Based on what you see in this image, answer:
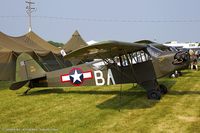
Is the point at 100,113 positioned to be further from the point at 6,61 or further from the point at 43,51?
the point at 43,51

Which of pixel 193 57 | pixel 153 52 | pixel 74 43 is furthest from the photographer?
pixel 74 43

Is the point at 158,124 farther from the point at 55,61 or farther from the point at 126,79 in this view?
the point at 55,61

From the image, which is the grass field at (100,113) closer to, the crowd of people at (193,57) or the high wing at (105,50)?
the crowd of people at (193,57)

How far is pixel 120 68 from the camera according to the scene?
34.7ft

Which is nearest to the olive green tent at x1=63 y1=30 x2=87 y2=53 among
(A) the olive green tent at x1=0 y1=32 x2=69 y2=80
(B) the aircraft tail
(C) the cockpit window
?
(A) the olive green tent at x1=0 y1=32 x2=69 y2=80

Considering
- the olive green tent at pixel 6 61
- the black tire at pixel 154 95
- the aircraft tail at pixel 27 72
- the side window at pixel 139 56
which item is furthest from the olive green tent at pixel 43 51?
the black tire at pixel 154 95

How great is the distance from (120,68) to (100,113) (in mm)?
2966

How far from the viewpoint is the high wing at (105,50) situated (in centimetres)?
800

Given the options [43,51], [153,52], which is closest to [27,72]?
[153,52]

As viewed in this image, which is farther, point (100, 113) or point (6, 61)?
point (6, 61)

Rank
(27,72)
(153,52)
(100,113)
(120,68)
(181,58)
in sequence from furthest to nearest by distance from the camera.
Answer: (27,72) → (120,68) → (153,52) → (181,58) → (100,113)

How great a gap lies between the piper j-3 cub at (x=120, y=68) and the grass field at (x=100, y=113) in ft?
1.99

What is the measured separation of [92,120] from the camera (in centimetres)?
729

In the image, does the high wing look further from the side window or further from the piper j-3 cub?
the side window
